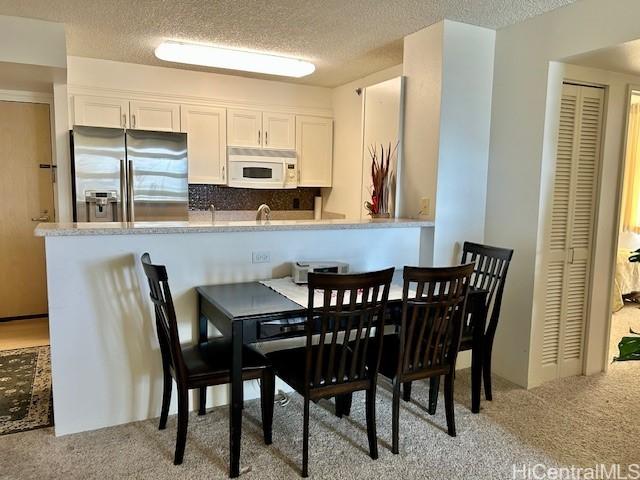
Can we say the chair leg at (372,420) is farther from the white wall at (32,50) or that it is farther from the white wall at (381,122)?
the white wall at (32,50)

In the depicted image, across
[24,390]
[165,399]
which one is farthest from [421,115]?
[24,390]

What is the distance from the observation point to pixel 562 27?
2.90m

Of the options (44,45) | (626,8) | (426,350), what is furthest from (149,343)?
(626,8)

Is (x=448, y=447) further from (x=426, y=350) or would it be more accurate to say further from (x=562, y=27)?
(x=562, y=27)

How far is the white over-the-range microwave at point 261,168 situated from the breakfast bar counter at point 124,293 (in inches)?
79.6

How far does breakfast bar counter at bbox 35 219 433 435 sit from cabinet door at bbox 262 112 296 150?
2245 mm

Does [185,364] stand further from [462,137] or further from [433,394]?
[462,137]

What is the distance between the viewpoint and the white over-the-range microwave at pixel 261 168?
4.81m

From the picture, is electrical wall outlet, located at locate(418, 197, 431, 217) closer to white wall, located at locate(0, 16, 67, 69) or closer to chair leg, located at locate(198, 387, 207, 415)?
chair leg, located at locate(198, 387, 207, 415)

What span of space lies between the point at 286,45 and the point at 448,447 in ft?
9.95

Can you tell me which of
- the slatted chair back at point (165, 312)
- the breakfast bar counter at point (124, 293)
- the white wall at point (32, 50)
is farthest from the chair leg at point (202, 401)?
the white wall at point (32, 50)

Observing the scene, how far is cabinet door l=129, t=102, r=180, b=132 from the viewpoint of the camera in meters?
4.41

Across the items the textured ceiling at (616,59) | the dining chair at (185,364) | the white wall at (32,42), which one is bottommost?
the dining chair at (185,364)

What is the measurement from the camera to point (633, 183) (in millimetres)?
5711
